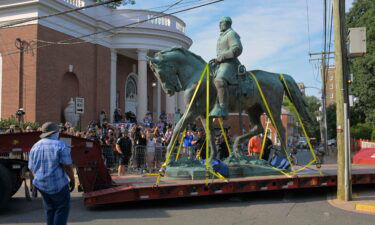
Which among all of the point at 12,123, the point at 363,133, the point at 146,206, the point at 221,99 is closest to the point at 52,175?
the point at 146,206

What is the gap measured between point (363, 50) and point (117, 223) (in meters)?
6.32

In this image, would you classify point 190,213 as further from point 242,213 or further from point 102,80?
point 102,80

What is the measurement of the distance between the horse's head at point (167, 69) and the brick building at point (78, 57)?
12984mm

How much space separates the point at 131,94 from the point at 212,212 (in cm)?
2481

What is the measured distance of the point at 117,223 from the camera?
7.21 meters

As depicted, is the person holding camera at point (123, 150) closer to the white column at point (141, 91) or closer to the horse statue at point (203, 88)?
the horse statue at point (203, 88)

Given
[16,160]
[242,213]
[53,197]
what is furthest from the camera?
Result: [16,160]

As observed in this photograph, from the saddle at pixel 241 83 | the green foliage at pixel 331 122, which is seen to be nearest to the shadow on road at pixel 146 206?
the saddle at pixel 241 83

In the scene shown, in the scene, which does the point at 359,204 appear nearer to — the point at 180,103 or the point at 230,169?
the point at 230,169

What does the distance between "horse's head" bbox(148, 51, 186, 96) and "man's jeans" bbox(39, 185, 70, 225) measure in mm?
4661

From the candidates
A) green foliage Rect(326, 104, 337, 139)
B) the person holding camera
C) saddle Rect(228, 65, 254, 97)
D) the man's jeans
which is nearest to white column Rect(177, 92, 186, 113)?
the person holding camera

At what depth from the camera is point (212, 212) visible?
26.7 ft

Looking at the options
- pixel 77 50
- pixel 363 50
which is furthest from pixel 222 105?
pixel 77 50

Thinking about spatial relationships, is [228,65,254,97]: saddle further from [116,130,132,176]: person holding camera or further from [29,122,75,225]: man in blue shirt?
[29,122,75,225]: man in blue shirt
